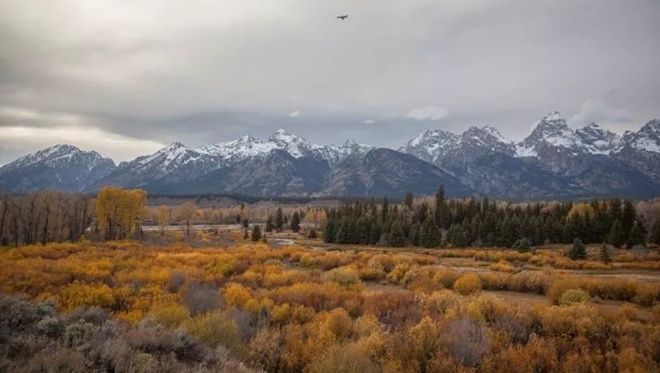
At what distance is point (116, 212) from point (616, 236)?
86657 millimetres

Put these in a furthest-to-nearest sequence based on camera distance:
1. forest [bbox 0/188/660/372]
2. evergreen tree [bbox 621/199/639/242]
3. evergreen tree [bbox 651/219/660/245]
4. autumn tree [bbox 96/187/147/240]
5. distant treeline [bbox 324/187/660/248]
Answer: autumn tree [bbox 96/187/147/240] < distant treeline [bbox 324/187/660/248] < evergreen tree [bbox 651/219/660/245] < evergreen tree [bbox 621/199/639/242] < forest [bbox 0/188/660/372]

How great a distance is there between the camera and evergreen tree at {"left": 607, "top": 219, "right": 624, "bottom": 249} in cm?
6988

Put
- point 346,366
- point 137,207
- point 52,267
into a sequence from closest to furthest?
point 346,366 < point 52,267 < point 137,207

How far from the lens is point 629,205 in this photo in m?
76.2

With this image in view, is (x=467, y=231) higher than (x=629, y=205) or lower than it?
lower

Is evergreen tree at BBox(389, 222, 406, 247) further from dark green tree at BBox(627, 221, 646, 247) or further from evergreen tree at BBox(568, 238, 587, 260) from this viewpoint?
dark green tree at BBox(627, 221, 646, 247)

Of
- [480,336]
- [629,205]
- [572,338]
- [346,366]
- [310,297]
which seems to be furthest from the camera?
[629,205]

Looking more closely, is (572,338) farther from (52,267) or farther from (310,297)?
(52,267)

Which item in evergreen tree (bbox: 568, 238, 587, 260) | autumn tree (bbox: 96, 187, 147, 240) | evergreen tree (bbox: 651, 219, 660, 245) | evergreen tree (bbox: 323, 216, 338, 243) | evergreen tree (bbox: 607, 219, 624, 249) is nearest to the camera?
evergreen tree (bbox: 568, 238, 587, 260)

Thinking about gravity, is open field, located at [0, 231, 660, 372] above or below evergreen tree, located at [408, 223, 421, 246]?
above

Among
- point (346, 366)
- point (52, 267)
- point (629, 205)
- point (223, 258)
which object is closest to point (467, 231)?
point (629, 205)

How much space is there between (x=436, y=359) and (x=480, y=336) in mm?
2578

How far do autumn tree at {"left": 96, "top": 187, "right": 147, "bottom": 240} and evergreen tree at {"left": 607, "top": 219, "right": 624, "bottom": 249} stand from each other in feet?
278

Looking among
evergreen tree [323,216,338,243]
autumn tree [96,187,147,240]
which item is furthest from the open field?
evergreen tree [323,216,338,243]
